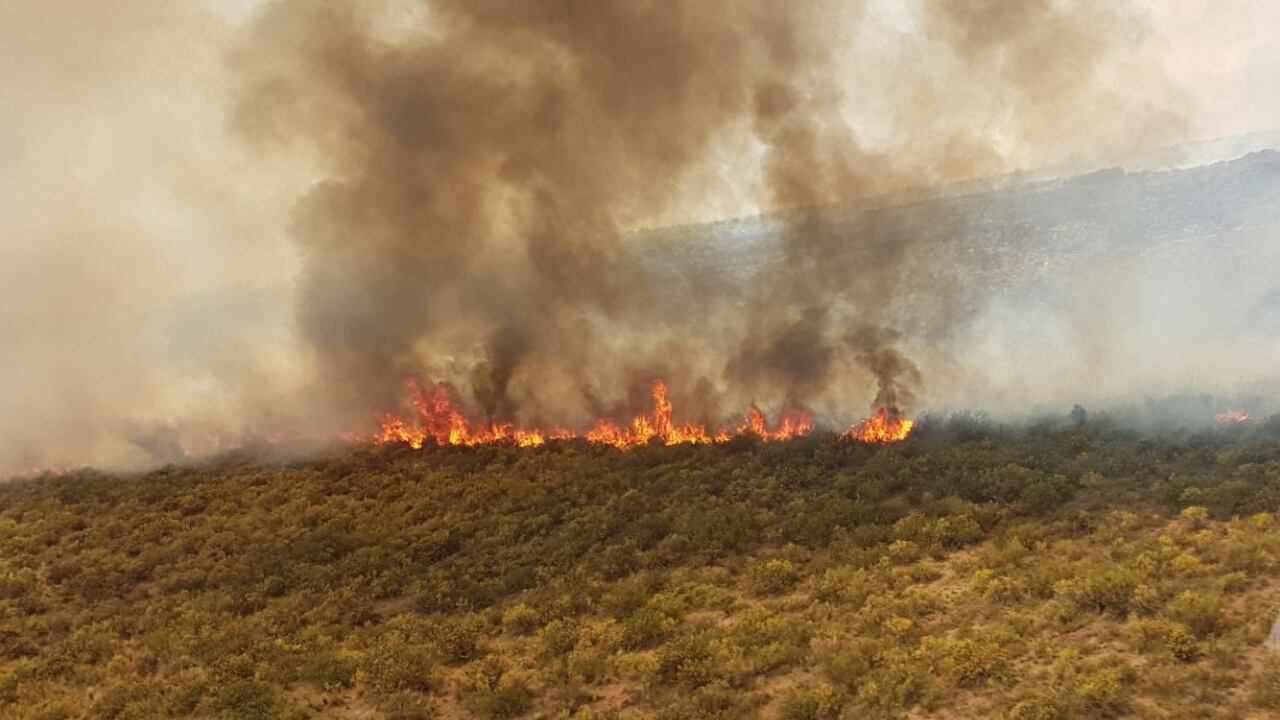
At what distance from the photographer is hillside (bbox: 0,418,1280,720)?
12539 millimetres

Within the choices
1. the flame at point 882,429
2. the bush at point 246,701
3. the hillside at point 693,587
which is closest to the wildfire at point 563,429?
the hillside at point 693,587

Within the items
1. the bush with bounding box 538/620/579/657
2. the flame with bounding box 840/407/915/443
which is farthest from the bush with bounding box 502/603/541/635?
the flame with bounding box 840/407/915/443

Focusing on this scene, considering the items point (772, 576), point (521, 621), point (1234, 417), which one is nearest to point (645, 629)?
point (521, 621)

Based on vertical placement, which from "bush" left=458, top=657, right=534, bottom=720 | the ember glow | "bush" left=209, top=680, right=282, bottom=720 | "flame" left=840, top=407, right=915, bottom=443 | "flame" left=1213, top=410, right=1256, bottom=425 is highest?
the ember glow

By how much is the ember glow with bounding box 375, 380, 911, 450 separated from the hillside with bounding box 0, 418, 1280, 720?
1832 millimetres

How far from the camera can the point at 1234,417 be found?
25078 mm

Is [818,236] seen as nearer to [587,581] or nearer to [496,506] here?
[496,506]

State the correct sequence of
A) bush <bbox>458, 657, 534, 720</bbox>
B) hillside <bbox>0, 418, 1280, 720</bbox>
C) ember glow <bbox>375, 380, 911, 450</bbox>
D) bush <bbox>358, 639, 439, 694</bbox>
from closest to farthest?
hillside <bbox>0, 418, 1280, 720</bbox> < bush <bbox>458, 657, 534, 720</bbox> < bush <bbox>358, 639, 439, 694</bbox> < ember glow <bbox>375, 380, 911, 450</bbox>

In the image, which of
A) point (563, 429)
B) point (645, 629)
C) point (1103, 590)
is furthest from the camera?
point (563, 429)

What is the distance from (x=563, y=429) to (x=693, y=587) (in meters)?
16.1

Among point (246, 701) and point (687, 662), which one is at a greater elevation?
point (246, 701)

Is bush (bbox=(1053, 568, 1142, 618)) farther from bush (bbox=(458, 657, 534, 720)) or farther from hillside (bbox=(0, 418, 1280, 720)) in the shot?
bush (bbox=(458, 657, 534, 720))

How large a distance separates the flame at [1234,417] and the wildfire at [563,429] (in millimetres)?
13897

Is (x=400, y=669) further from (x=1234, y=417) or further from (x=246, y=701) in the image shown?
(x=1234, y=417)
